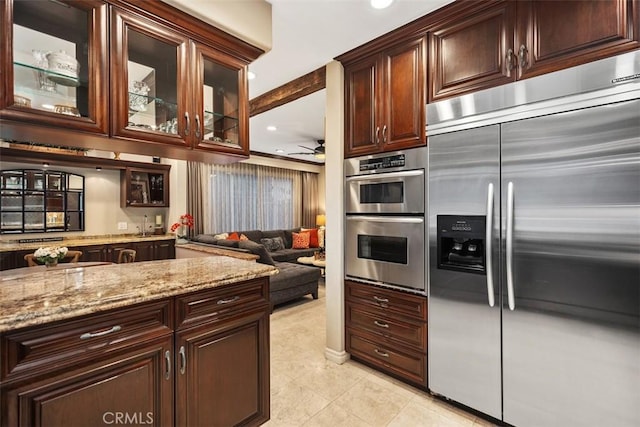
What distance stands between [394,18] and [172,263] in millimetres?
2262

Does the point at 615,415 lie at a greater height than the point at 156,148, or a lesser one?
lesser

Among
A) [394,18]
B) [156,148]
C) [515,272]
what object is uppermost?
[394,18]

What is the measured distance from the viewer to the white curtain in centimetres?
622

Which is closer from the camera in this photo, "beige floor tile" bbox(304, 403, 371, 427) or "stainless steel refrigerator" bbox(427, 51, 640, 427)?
"stainless steel refrigerator" bbox(427, 51, 640, 427)

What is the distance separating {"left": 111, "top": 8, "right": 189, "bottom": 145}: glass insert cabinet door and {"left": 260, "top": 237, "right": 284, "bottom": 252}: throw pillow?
5.07 metres

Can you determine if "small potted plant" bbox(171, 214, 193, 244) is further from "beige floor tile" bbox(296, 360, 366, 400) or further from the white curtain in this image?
"beige floor tile" bbox(296, 360, 366, 400)

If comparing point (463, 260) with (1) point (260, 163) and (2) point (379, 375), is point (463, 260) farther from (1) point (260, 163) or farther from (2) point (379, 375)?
(1) point (260, 163)

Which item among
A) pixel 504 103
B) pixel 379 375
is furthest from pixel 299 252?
pixel 504 103

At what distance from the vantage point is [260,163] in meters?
7.13

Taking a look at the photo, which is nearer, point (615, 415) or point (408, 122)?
point (615, 415)

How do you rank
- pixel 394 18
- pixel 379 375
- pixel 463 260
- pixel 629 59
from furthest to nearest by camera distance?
pixel 379 375, pixel 394 18, pixel 463 260, pixel 629 59

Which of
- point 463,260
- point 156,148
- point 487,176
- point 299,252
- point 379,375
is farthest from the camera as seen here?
point 299,252

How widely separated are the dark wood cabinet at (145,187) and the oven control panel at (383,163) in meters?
4.11

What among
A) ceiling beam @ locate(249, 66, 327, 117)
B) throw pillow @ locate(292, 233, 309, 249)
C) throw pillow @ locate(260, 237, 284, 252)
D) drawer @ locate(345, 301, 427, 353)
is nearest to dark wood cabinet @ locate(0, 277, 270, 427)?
drawer @ locate(345, 301, 427, 353)
